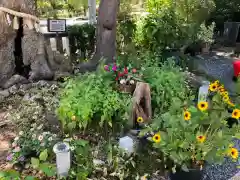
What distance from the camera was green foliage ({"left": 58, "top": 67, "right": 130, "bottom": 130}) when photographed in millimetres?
2789

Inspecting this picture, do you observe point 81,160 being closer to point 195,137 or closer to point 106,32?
point 195,137

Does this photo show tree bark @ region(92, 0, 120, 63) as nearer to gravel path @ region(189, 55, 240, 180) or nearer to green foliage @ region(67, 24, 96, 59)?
green foliage @ region(67, 24, 96, 59)

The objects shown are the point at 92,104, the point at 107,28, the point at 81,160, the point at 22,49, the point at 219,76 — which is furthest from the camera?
the point at 219,76

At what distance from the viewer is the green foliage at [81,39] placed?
21.4 feet

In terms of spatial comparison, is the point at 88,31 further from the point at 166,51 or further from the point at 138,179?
the point at 138,179

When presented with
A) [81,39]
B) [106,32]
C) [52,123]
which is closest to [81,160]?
[52,123]

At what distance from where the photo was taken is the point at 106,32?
4949 millimetres

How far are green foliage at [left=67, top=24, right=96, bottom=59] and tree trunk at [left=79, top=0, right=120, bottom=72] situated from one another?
Result: 1455 mm

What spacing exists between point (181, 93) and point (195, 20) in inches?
216

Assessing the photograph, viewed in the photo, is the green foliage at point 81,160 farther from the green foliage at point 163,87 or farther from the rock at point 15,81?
the rock at point 15,81

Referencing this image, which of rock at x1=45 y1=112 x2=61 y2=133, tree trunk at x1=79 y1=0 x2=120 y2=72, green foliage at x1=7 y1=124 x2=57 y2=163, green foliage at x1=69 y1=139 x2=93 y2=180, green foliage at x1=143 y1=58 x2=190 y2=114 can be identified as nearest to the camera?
green foliage at x1=69 y1=139 x2=93 y2=180

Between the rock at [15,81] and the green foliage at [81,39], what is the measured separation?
2.33 m

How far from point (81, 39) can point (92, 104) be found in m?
4.02

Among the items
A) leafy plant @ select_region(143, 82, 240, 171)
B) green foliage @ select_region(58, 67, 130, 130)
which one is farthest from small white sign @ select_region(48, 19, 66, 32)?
leafy plant @ select_region(143, 82, 240, 171)
